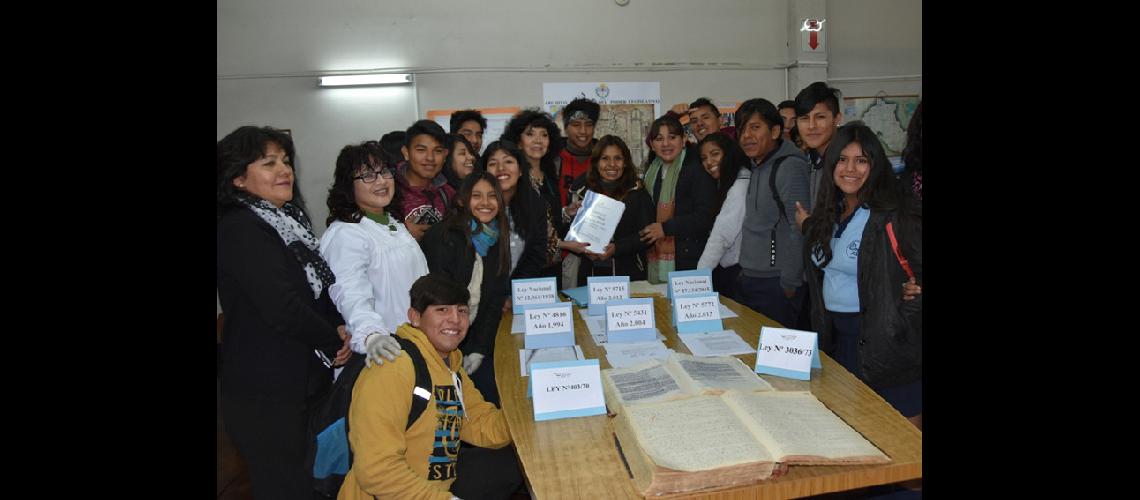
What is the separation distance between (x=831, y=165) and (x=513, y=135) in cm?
243

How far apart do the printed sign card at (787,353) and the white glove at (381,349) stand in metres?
1.12

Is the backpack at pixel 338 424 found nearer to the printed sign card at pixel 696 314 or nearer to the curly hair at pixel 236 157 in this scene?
the curly hair at pixel 236 157

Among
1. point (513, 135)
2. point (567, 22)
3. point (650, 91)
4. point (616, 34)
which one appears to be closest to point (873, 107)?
point (650, 91)

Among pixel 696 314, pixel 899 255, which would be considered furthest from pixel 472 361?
pixel 899 255

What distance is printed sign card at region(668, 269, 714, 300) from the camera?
2.81m

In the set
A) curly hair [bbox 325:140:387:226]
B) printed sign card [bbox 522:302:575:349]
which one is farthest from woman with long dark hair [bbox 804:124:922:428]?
curly hair [bbox 325:140:387:226]

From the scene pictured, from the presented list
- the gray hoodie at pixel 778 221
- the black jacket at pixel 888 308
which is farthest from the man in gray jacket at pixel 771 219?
the black jacket at pixel 888 308

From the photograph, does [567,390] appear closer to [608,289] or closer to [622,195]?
[608,289]

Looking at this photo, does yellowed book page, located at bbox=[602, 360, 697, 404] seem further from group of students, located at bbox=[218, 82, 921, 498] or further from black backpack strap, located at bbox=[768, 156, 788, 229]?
black backpack strap, located at bbox=[768, 156, 788, 229]

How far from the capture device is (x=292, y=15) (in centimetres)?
592

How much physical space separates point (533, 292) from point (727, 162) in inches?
64.7

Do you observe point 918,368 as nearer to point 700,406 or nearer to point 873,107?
point 700,406

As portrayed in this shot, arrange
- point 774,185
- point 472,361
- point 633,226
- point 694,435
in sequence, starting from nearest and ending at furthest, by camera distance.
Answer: point 694,435
point 472,361
point 774,185
point 633,226

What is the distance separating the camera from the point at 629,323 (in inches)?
92.3
